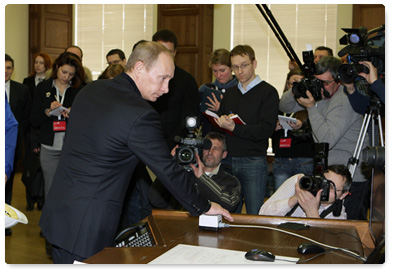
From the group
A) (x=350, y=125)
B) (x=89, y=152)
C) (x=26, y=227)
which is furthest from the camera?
(x=26, y=227)

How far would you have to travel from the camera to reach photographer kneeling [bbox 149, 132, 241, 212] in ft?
8.58

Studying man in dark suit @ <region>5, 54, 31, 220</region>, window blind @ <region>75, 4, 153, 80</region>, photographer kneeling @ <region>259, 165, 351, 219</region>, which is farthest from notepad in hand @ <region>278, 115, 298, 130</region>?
window blind @ <region>75, 4, 153, 80</region>

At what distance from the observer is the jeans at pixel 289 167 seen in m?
3.46

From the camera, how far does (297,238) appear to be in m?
1.87

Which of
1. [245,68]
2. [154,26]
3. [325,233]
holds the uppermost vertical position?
[154,26]

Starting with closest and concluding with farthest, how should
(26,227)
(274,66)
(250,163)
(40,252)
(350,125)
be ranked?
1. (350,125)
2. (250,163)
3. (40,252)
4. (26,227)
5. (274,66)

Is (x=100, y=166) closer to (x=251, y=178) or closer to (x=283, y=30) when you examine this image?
(x=251, y=178)

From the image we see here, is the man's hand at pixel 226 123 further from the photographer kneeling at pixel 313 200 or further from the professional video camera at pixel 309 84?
the photographer kneeling at pixel 313 200

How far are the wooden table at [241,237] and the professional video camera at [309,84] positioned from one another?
115 cm

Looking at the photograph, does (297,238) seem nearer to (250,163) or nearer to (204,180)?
(204,180)

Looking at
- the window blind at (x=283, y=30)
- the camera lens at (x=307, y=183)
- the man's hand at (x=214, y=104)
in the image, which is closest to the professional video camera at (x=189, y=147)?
the camera lens at (x=307, y=183)

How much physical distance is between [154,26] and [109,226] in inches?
241

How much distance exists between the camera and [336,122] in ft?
10.1

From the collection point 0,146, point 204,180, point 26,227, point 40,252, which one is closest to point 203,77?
point 26,227
